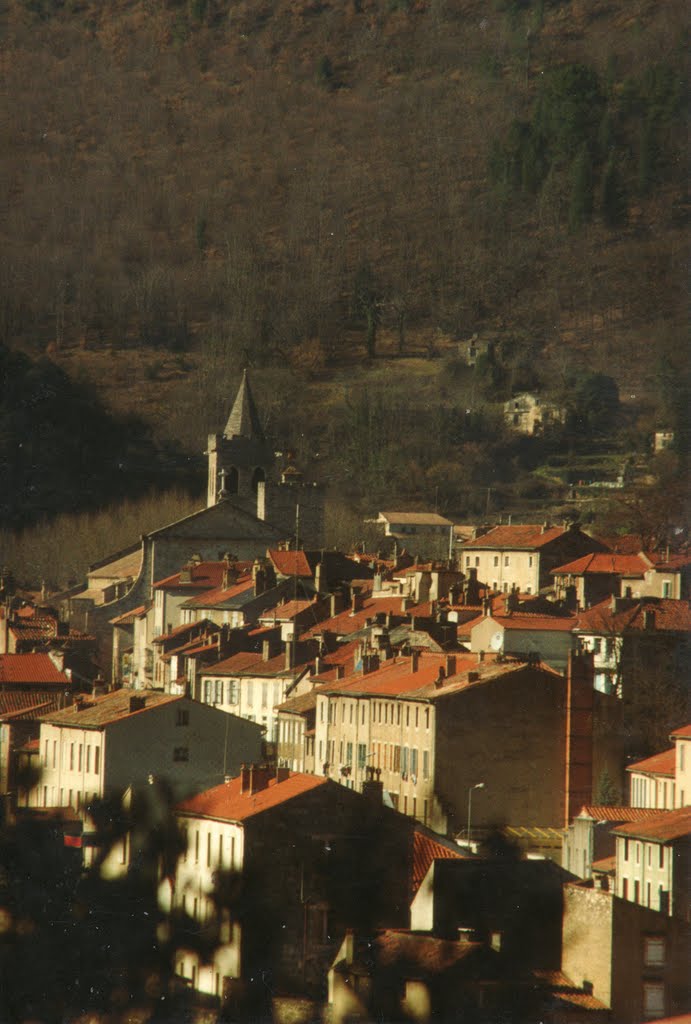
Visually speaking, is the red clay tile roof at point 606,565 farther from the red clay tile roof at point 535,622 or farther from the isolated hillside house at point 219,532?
the isolated hillside house at point 219,532

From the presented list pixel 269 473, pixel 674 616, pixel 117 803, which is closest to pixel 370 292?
pixel 269 473

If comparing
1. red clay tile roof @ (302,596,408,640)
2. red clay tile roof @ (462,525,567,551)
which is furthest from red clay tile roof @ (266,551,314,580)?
red clay tile roof @ (462,525,567,551)

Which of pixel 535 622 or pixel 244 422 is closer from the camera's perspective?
pixel 535 622

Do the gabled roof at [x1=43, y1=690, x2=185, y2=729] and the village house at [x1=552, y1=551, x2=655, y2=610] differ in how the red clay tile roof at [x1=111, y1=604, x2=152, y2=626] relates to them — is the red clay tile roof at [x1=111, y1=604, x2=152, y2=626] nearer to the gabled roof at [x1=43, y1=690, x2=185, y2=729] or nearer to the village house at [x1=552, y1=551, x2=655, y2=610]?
the village house at [x1=552, y1=551, x2=655, y2=610]

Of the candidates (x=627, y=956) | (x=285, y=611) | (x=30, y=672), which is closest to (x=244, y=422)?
(x=285, y=611)

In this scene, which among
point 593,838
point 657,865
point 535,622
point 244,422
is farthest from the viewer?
point 244,422

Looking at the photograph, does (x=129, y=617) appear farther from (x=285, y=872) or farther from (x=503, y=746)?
(x=285, y=872)

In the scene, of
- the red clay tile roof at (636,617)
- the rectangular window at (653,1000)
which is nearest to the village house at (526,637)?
the red clay tile roof at (636,617)
